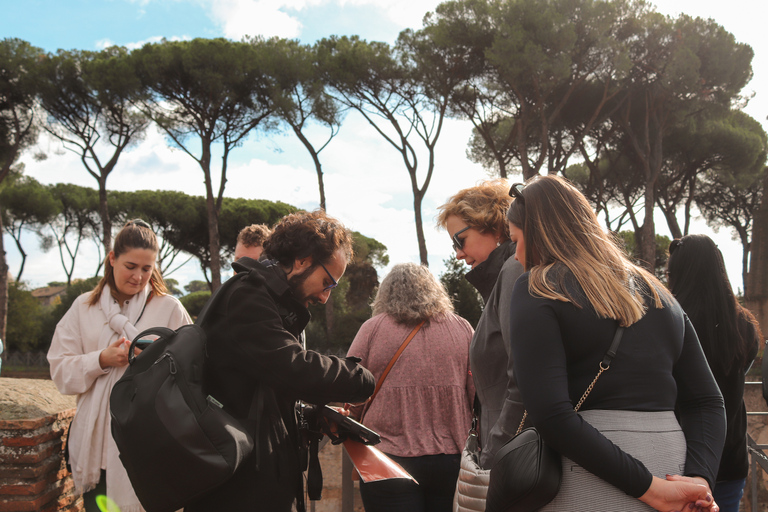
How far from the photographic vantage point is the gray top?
146cm

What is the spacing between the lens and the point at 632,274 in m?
1.29

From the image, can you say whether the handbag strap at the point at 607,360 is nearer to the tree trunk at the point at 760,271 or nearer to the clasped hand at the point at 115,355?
the clasped hand at the point at 115,355

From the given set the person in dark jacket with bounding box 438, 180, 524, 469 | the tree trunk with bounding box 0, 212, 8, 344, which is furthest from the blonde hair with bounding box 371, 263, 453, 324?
the tree trunk with bounding box 0, 212, 8, 344

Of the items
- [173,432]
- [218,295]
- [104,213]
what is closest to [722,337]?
[218,295]

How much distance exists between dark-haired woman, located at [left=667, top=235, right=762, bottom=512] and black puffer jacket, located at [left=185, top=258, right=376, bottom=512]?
134 cm

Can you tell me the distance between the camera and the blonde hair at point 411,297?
2.35 m

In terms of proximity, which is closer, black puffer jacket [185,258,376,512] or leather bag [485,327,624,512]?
leather bag [485,327,624,512]

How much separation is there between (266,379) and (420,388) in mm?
1019

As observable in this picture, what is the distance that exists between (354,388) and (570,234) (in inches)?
26.6

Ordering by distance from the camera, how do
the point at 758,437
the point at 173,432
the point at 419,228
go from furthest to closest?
the point at 419,228
the point at 758,437
the point at 173,432

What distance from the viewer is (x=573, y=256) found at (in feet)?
4.14

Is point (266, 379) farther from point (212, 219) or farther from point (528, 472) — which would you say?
point (212, 219)

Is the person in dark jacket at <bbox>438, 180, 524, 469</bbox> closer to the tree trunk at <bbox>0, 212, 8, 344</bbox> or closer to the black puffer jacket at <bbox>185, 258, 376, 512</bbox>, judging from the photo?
the black puffer jacket at <bbox>185, 258, 376, 512</bbox>

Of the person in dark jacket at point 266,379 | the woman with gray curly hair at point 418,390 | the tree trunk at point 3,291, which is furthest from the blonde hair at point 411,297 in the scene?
the tree trunk at point 3,291
